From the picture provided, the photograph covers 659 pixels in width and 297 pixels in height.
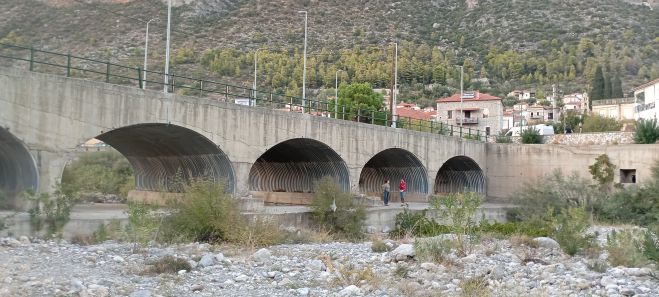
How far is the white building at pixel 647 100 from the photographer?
229ft

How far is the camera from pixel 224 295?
11.7 meters

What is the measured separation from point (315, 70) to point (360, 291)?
8230 centimetres

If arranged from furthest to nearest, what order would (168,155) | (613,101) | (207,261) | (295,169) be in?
1. (613,101)
2. (295,169)
3. (168,155)
4. (207,261)

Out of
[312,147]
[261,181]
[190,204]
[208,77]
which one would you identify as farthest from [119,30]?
[190,204]

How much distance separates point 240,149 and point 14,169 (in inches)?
313

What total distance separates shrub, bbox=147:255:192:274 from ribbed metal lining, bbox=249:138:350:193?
15926 mm

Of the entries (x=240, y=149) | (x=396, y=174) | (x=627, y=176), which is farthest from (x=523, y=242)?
(x=627, y=176)

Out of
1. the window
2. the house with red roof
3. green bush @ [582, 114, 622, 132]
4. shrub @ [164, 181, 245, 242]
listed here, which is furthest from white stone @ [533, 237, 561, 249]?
the house with red roof

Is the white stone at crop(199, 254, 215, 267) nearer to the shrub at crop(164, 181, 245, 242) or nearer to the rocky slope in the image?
the rocky slope

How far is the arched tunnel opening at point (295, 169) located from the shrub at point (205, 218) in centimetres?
1085

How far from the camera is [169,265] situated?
13.8m

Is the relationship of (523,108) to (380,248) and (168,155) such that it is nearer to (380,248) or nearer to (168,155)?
(168,155)

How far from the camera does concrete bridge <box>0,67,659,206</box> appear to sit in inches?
816

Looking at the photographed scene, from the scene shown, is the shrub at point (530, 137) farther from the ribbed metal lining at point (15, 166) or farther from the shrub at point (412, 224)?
the ribbed metal lining at point (15, 166)
